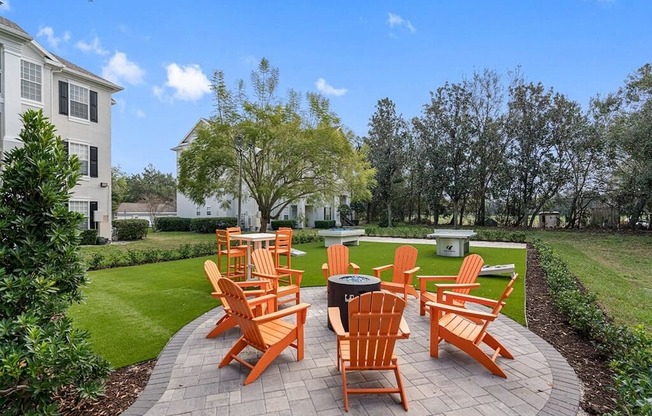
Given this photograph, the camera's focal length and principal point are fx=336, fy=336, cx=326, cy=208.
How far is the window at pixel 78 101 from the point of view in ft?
51.4

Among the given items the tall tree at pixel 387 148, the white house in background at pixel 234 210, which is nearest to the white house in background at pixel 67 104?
the white house in background at pixel 234 210

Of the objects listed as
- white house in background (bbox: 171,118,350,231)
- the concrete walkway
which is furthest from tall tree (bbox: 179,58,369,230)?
the concrete walkway

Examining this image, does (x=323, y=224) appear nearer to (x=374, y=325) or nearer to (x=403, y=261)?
(x=403, y=261)

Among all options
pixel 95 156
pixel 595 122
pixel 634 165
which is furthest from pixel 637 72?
pixel 95 156

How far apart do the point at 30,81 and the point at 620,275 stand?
21907 millimetres

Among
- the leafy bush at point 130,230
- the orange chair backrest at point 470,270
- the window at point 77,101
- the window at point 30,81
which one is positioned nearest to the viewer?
the orange chair backrest at point 470,270

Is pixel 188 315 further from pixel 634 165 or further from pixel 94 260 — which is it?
pixel 634 165

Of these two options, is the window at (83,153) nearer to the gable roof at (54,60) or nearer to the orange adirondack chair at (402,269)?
the gable roof at (54,60)

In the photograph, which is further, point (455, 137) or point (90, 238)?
point (455, 137)

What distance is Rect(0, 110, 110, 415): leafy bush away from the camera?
8.00 ft

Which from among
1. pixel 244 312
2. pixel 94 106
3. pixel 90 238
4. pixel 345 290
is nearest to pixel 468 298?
pixel 345 290

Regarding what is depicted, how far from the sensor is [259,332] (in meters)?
3.32

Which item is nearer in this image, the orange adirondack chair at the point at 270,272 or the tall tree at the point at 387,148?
the orange adirondack chair at the point at 270,272

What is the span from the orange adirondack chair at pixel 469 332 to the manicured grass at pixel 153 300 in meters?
1.63
